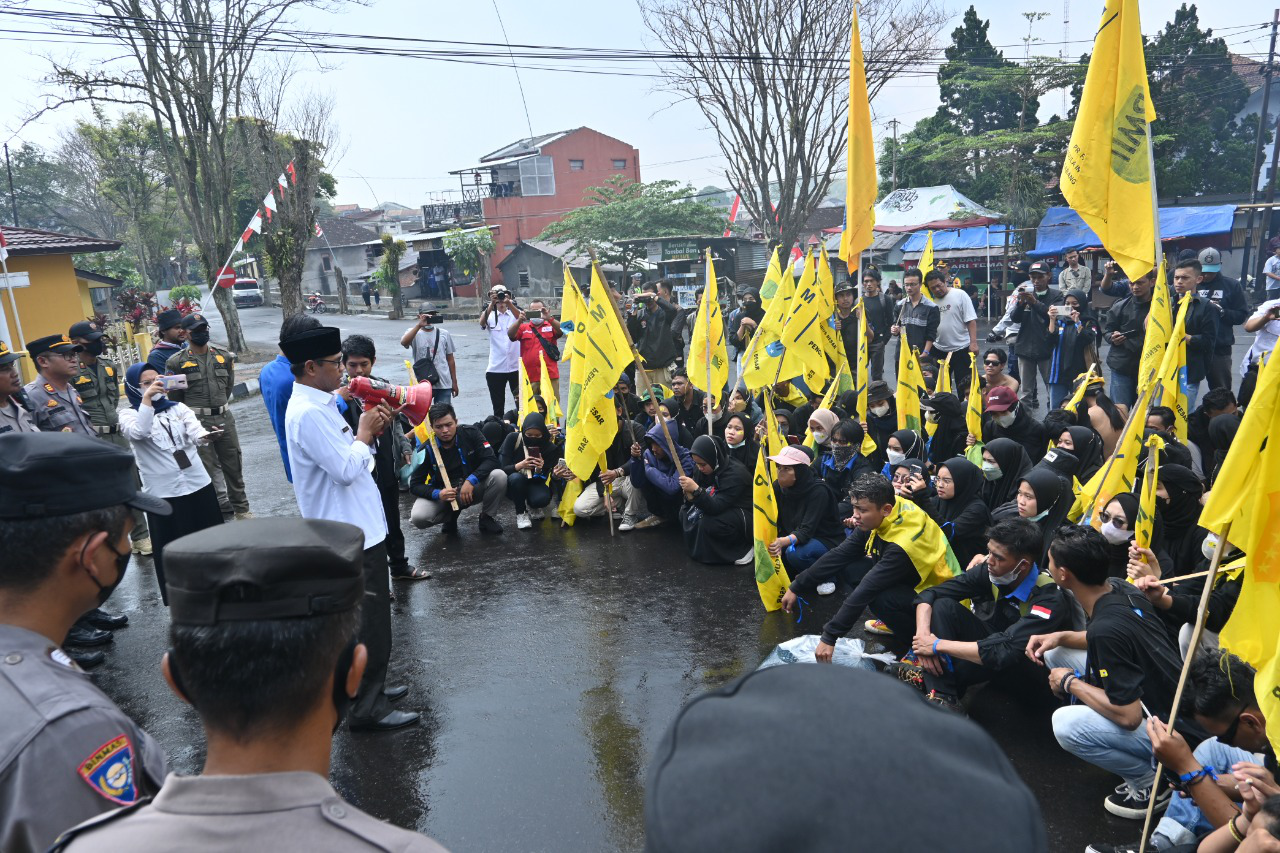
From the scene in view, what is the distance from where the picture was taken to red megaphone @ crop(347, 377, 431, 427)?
4695 millimetres

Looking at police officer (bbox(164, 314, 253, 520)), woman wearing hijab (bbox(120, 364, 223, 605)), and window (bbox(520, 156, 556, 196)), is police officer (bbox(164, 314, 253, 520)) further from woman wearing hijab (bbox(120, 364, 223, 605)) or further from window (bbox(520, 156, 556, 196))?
window (bbox(520, 156, 556, 196))

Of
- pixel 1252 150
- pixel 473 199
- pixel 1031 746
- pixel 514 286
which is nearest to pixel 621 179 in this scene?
pixel 514 286

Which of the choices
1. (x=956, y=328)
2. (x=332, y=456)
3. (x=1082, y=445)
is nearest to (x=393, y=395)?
(x=332, y=456)

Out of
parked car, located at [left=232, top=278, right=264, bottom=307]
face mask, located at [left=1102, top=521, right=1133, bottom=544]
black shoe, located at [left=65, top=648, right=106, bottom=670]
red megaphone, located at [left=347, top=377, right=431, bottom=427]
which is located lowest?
black shoe, located at [left=65, top=648, right=106, bottom=670]

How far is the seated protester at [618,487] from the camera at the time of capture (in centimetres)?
800

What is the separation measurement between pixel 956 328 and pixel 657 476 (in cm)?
501

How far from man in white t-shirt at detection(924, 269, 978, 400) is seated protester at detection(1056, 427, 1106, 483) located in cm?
412

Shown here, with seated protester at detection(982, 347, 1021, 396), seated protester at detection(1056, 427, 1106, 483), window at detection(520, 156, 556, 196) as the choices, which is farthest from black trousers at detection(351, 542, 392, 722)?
window at detection(520, 156, 556, 196)

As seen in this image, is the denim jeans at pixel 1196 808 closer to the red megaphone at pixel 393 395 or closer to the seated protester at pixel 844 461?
the seated protester at pixel 844 461

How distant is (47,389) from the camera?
6.69 meters

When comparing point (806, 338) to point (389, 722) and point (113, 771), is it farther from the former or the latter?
point (113, 771)

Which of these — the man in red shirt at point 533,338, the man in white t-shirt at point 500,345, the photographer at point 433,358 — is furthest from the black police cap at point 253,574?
the man in white t-shirt at point 500,345

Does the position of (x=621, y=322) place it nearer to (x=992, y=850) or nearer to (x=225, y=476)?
(x=225, y=476)

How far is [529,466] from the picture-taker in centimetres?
820
